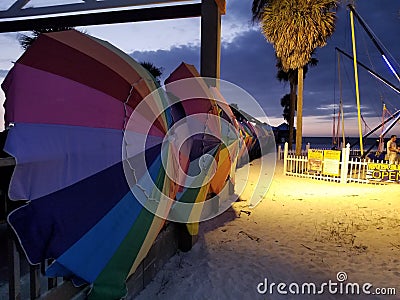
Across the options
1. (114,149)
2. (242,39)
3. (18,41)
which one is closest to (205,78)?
(114,149)

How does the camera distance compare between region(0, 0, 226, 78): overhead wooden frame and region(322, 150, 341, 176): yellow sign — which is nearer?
region(0, 0, 226, 78): overhead wooden frame

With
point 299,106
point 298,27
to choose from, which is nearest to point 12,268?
point 299,106

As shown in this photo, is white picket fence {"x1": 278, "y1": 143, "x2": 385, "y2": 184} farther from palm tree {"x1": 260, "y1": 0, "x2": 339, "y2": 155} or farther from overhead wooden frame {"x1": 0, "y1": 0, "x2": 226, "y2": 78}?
overhead wooden frame {"x1": 0, "y1": 0, "x2": 226, "y2": 78}

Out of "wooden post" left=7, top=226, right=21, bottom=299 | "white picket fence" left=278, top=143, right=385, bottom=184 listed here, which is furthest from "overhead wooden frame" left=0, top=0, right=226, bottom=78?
"white picket fence" left=278, top=143, right=385, bottom=184

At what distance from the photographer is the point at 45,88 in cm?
197

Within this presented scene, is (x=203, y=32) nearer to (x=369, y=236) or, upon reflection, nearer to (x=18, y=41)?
(x=369, y=236)

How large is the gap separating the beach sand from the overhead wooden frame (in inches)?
115

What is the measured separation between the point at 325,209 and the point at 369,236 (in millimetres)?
1821

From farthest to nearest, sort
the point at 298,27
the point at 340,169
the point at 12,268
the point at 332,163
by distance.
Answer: the point at 298,27 < the point at 340,169 < the point at 332,163 < the point at 12,268

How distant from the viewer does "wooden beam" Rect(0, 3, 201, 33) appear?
5.39 metres

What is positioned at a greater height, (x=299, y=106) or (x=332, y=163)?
(x=299, y=106)

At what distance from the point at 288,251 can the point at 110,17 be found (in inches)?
201

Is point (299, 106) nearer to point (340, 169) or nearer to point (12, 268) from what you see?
point (340, 169)

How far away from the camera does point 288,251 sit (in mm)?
4750
